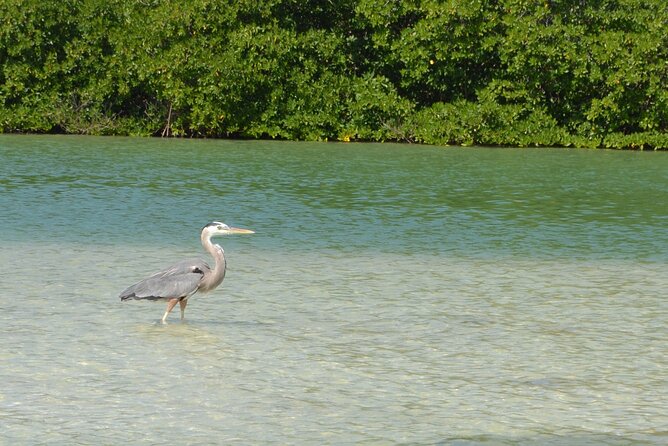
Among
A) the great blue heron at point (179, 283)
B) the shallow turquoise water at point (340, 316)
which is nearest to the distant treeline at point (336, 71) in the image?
the shallow turquoise water at point (340, 316)

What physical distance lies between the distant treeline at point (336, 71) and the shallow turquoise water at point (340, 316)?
8552 millimetres

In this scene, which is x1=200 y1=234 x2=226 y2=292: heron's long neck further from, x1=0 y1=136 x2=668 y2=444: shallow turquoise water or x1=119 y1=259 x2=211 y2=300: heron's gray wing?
x1=0 y1=136 x2=668 y2=444: shallow turquoise water

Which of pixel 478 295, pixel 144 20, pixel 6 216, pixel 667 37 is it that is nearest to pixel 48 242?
pixel 6 216

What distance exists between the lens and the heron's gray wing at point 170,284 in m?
8.46

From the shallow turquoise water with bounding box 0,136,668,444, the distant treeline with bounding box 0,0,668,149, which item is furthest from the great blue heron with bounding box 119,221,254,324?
the distant treeline with bounding box 0,0,668,149

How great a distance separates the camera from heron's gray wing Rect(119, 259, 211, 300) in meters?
8.46

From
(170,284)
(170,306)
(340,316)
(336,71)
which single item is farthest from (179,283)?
(336,71)

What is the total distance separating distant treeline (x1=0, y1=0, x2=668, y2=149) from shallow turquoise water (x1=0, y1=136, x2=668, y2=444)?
337 inches

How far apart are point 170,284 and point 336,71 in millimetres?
19961

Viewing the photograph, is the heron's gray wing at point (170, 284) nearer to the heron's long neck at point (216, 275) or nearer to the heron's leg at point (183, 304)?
the heron's long neck at point (216, 275)

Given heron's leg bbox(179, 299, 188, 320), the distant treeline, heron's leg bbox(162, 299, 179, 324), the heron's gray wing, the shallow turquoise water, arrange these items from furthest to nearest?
the distant treeline, heron's leg bbox(179, 299, 188, 320), heron's leg bbox(162, 299, 179, 324), the heron's gray wing, the shallow turquoise water

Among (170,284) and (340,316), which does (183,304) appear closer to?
(170,284)

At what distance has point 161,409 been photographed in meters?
6.65

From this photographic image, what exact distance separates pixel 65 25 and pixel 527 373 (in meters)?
21.9
